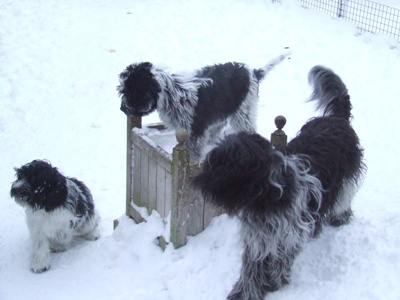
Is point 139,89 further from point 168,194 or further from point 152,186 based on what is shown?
point 168,194

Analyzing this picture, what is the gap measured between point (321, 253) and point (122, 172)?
3.11m

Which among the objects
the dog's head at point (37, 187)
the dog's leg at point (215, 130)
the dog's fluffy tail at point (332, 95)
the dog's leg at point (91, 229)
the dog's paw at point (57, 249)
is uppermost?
the dog's fluffy tail at point (332, 95)

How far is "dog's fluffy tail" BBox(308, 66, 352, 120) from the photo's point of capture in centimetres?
384

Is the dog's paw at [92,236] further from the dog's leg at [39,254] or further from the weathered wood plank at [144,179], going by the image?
the weathered wood plank at [144,179]

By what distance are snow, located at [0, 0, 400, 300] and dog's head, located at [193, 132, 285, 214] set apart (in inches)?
29.2

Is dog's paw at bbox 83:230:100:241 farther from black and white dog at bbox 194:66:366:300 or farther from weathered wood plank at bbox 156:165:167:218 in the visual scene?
black and white dog at bbox 194:66:366:300

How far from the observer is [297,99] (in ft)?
22.2

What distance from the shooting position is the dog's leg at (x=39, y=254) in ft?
14.4

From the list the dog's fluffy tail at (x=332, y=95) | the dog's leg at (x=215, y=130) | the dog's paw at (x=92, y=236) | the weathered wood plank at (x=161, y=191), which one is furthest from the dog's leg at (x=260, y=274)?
the dog's paw at (x=92, y=236)

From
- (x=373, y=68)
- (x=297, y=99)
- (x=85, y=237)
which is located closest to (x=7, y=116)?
(x=85, y=237)

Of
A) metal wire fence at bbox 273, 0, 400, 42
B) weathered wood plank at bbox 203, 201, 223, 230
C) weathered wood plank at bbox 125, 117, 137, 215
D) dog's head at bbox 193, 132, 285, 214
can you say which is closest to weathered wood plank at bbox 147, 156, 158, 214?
weathered wood plank at bbox 125, 117, 137, 215

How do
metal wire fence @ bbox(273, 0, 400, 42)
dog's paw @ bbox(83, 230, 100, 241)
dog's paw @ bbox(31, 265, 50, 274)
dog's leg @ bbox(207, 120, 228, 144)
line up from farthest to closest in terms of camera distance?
1. metal wire fence @ bbox(273, 0, 400, 42)
2. dog's leg @ bbox(207, 120, 228, 144)
3. dog's paw @ bbox(83, 230, 100, 241)
4. dog's paw @ bbox(31, 265, 50, 274)

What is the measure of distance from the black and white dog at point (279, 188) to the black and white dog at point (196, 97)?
140 centimetres

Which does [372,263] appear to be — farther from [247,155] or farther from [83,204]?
[83,204]
